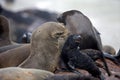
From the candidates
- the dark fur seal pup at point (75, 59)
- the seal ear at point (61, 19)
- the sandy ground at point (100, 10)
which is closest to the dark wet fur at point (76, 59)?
the dark fur seal pup at point (75, 59)

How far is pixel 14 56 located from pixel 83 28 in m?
2.22

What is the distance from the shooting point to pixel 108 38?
765 inches

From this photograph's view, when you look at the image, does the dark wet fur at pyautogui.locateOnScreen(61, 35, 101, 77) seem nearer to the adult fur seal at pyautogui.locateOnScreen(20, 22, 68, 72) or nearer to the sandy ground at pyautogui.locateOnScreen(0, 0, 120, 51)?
the adult fur seal at pyautogui.locateOnScreen(20, 22, 68, 72)

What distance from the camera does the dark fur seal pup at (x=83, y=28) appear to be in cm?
1243

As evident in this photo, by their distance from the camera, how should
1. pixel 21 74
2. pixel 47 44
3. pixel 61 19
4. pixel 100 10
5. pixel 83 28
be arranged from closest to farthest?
pixel 21 74 → pixel 47 44 → pixel 83 28 → pixel 61 19 → pixel 100 10

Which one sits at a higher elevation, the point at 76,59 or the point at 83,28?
the point at 83,28

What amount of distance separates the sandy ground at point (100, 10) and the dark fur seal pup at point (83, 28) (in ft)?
11.5

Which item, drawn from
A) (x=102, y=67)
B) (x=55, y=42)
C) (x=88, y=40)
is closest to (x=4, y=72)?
(x=55, y=42)

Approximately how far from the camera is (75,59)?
10141 mm

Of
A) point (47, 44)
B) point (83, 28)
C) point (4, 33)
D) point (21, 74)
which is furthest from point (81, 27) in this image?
point (21, 74)

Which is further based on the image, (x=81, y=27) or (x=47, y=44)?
(x=81, y=27)

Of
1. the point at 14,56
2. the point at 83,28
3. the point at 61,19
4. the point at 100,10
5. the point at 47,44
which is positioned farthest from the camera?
the point at 100,10

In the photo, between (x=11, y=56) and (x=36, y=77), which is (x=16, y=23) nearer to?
(x=11, y=56)

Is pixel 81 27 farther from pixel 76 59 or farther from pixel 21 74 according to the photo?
pixel 21 74
